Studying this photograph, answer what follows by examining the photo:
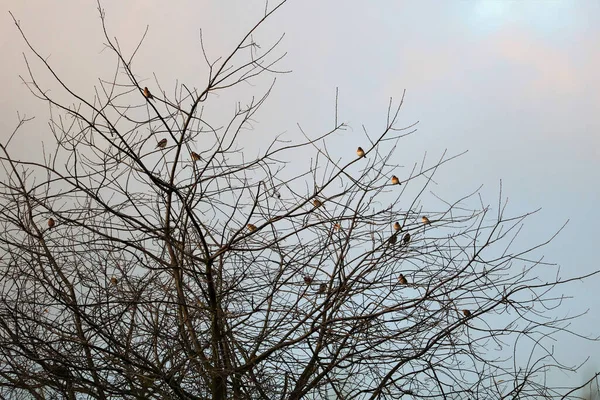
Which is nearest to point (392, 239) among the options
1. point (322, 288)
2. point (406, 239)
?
point (406, 239)

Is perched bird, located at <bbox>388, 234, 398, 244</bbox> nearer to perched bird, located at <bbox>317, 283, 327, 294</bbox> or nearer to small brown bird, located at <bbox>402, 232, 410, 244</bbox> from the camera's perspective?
small brown bird, located at <bbox>402, 232, 410, 244</bbox>

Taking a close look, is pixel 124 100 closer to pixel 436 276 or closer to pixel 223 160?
pixel 223 160

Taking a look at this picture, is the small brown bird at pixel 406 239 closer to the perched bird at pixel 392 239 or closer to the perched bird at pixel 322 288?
the perched bird at pixel 392 239

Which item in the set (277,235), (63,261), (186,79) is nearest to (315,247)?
(277,235)

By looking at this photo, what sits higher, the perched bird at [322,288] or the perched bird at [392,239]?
the perched bird at [392,239]

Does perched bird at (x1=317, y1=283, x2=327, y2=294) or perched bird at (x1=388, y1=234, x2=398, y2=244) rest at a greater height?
perched bird at (x1=388, y1=234, x2=398, y2=244)

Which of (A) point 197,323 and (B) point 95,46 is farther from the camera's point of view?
(B) point 95,46

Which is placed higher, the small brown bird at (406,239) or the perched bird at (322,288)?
the small brown bird at (406,239)

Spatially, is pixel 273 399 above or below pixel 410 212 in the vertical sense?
below

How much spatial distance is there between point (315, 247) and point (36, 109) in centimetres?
219

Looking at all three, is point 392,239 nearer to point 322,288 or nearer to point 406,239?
point 406,239

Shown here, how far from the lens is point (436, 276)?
144 cm

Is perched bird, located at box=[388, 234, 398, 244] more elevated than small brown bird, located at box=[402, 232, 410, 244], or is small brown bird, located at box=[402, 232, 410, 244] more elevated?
small brown bird, located at box=[402, 232, 410, 244]

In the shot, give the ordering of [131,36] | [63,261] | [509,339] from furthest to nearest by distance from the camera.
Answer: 1. [131,36]
2. [509,339]
3. [63,261]
